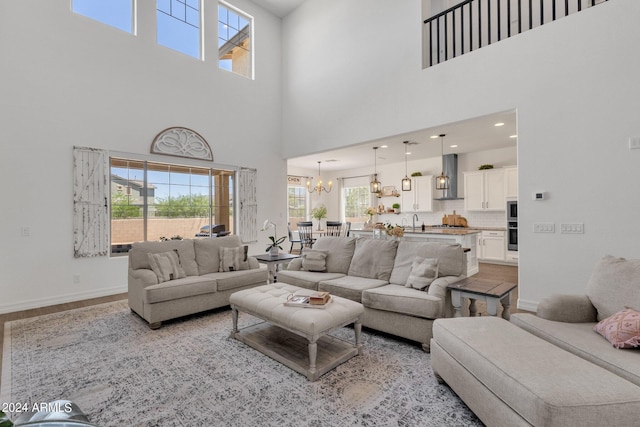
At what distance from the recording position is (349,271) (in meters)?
4.00

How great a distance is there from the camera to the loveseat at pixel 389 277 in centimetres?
283

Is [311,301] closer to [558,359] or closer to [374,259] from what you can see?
[374,259]

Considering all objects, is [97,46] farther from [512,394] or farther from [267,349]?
[512,394]

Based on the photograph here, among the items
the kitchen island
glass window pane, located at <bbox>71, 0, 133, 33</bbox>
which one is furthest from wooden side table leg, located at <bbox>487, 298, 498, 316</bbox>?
glass window pane, located at <bbox>71, 0, 133, 33</bbox>

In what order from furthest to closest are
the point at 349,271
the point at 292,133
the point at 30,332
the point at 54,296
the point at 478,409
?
1. the point at 292,133
2. the point at 54,296
3. the point at 349,271
4. the point at 30,332
5. the point at 478,409

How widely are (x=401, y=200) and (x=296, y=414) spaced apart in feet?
26.8

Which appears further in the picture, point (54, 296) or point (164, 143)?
point (164, 143)

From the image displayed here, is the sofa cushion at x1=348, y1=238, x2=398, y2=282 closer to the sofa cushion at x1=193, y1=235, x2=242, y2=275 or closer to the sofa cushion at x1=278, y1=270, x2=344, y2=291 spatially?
the sofa cushion at x1=278, y1=270, x2=344, y2=291

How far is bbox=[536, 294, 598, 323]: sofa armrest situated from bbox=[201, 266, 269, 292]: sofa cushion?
332 centimetres

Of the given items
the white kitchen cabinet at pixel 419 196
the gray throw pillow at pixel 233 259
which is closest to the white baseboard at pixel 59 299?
the gray throw pillow at pixel 233 259

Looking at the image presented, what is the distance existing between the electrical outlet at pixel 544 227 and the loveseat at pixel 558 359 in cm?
142

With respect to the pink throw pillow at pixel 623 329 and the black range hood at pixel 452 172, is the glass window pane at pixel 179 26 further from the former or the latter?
the pink throw pillow at pixel 623 329

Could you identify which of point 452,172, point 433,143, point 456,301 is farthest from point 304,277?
point 452,172

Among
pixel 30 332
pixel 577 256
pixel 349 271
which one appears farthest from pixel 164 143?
pixel 577 256
